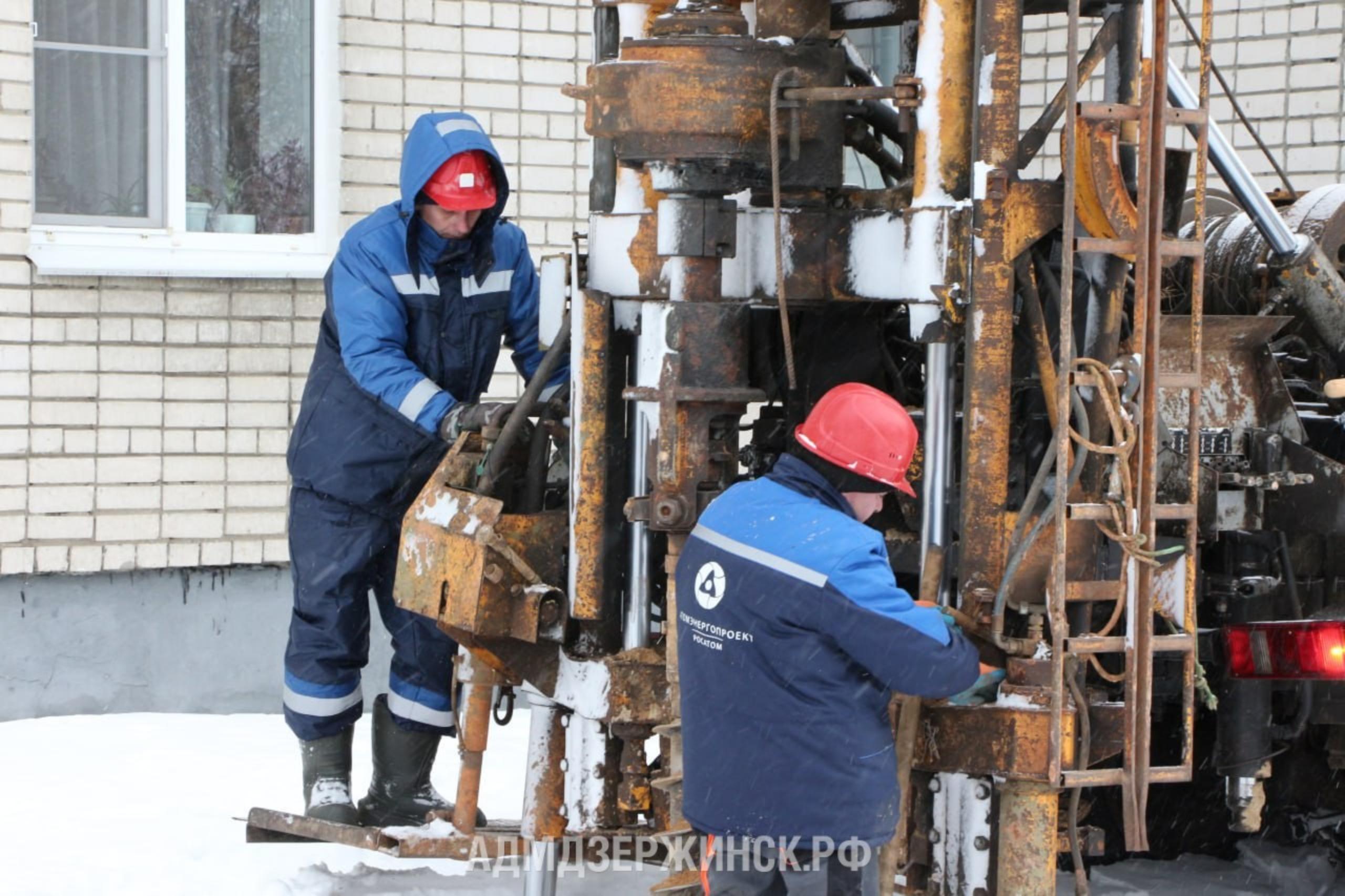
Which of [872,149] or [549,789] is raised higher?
[872,149]

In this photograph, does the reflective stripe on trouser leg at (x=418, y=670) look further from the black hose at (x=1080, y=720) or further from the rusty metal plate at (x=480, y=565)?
the black hose at (x=1080, y=720)

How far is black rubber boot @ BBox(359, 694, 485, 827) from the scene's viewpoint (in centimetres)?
517

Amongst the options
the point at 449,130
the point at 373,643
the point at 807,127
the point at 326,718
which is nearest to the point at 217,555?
the point at 373,643

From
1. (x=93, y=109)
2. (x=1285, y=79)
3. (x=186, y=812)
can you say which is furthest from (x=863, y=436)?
(x=1285, y=79)

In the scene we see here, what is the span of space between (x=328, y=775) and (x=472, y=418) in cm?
122

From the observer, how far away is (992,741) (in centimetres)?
377

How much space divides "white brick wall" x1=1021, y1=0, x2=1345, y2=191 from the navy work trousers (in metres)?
3.94

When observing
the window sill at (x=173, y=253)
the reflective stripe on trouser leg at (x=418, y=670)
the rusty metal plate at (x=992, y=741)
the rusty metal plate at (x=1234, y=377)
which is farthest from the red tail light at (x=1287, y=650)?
the window sill at (x=173, y=253)

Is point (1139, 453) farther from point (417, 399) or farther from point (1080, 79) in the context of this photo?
point (417, 399)

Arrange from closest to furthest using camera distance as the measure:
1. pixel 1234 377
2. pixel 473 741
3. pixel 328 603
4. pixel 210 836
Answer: pixel 473 741 < pixel 1234 377 < pixel 328 603 < pixel 210 836

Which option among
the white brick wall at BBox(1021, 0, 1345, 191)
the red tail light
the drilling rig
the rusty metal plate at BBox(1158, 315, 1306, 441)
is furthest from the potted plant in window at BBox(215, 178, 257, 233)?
the red tail light

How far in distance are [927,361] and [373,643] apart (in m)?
3.80

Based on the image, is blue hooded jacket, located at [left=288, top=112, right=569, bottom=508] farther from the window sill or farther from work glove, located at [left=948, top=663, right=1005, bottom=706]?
the window sill

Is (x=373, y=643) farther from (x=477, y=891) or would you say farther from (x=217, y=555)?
(x=477, y=891)
